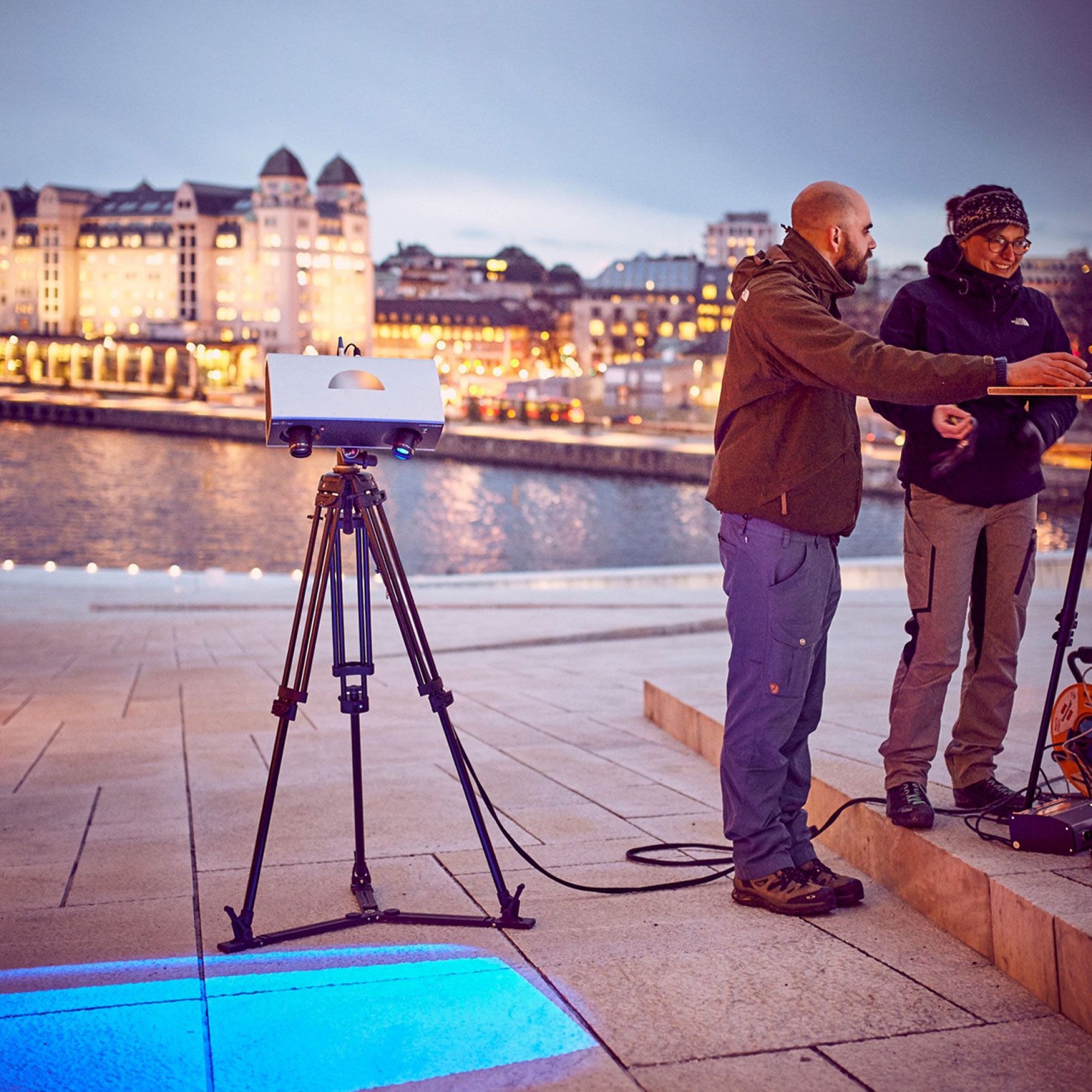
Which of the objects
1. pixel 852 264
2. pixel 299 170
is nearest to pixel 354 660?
pixel 852 264

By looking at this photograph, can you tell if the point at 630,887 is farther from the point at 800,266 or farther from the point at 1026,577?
the point at 800,266

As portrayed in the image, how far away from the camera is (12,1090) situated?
2443mm

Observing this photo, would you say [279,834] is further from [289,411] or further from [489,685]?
[489,685]

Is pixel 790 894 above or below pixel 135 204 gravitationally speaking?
below

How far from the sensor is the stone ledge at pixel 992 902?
2818mm

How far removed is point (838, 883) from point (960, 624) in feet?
2.53

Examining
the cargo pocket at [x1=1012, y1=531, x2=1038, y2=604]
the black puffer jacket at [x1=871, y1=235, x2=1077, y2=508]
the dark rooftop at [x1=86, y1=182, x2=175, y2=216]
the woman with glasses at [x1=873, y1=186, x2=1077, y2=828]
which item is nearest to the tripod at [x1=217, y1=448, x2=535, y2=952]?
the woman with glasses at [x1=873, y1=186, x2=1077, y2=828]

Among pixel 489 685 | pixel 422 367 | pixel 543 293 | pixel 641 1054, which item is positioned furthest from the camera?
pixel 543 293

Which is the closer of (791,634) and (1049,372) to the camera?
(1049,372)

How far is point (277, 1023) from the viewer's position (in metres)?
2.78

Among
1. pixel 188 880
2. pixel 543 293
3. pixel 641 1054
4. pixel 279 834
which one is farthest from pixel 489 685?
pixel 543 293

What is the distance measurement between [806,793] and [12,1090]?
201cm

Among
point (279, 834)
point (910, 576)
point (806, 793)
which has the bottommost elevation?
point (279, 834)

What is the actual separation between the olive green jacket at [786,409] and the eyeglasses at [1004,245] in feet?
1.46
